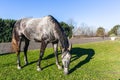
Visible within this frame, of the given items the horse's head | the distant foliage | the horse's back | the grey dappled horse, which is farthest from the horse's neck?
the distant foliage

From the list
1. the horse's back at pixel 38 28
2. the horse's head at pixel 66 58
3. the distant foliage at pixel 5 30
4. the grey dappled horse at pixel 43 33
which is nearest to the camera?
the horse's head at pixel 66 58

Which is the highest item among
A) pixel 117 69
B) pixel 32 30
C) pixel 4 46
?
pixel 32 30

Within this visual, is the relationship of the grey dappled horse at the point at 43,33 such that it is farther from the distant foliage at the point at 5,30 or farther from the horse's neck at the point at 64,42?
the distant foliage at the point at 5,30

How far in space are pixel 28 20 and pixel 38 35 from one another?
1.42 meters

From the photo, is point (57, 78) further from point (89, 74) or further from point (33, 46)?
point (33, 46)

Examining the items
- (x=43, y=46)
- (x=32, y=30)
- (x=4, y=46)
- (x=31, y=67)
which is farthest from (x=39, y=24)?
(x=4, y=46)

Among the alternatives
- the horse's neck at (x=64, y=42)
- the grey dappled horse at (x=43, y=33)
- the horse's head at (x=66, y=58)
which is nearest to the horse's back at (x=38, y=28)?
the grey dappled horse at (x=43, y=33)

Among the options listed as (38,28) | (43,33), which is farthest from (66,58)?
(38,28)

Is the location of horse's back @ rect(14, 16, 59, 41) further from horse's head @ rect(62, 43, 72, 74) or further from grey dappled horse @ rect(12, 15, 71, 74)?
horse's head @ rect(62, 43, 72, 74)

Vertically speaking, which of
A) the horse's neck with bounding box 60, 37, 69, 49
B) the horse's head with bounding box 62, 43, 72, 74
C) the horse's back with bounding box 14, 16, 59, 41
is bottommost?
the horse's head with bounding box 62, 43, 72, 74

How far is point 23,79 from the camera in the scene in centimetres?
830

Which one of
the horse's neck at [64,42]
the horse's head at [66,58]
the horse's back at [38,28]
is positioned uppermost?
the horse's back at [38,28]

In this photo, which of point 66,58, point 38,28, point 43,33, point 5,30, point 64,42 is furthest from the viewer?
point 5,30

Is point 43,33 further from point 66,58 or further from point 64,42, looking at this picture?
point 66,58
